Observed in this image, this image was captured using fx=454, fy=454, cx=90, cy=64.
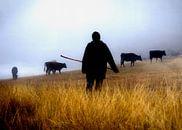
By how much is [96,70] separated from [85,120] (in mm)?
5158

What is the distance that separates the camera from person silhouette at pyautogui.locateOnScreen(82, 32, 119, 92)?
496 inches

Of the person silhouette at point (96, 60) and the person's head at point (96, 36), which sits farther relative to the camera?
the person silhouette at point (96, 60)

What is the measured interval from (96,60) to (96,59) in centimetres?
3

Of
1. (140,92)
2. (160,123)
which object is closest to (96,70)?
(140,92)

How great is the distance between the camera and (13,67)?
5619cm

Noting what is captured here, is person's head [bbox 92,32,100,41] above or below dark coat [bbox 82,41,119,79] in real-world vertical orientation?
above

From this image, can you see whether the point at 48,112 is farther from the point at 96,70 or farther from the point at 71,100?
the point at 96,70

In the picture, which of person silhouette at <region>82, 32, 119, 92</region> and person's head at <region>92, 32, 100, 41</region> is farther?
person silhouette at <region>82, 32, 119, 92</region>

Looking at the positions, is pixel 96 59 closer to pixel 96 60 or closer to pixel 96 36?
pixel 96 60

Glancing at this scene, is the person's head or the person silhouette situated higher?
the person's head

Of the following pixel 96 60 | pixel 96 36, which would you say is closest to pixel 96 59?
pixel 96 60

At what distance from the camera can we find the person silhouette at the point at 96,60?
12.6 metres

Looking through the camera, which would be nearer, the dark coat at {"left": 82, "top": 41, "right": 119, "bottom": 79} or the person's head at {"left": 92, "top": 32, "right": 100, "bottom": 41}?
the person's head at {"left": 92, "top": 32, "right": 100, "bottom": 41}

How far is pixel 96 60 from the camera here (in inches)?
→ 503
